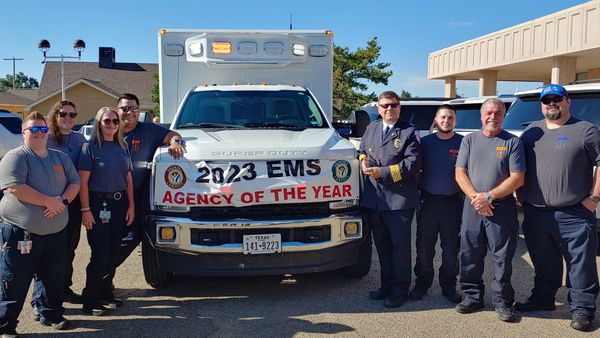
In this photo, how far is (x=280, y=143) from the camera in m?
4.77

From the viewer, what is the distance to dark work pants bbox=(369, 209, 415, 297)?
4.70 m

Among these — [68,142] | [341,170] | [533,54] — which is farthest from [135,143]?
[533,54]

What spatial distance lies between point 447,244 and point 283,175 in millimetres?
1589

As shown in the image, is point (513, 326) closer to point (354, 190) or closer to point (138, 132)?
point (354, 190)

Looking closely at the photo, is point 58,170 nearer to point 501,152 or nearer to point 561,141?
point 501,152

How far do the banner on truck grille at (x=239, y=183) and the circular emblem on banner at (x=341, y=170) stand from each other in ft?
0.34

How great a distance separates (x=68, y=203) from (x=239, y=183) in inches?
51.5

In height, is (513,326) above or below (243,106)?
below

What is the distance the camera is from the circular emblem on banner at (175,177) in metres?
4.51

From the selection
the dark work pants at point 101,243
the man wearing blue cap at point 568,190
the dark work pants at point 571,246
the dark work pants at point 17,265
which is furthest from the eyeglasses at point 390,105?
the dark work pants at point 17,265

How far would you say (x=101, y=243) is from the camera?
4.41m

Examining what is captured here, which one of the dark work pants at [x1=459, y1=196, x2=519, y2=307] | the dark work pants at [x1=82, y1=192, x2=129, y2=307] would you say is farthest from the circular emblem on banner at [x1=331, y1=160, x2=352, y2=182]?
the dark work pants at [x1=82, y1=192, x2=129, y2=307]

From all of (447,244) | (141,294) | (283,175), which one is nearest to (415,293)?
(447,244)

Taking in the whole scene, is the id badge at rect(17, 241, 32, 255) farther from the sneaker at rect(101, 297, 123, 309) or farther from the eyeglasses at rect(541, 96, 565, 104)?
the eyeglasses at rect(541, 96, 565, 104)
